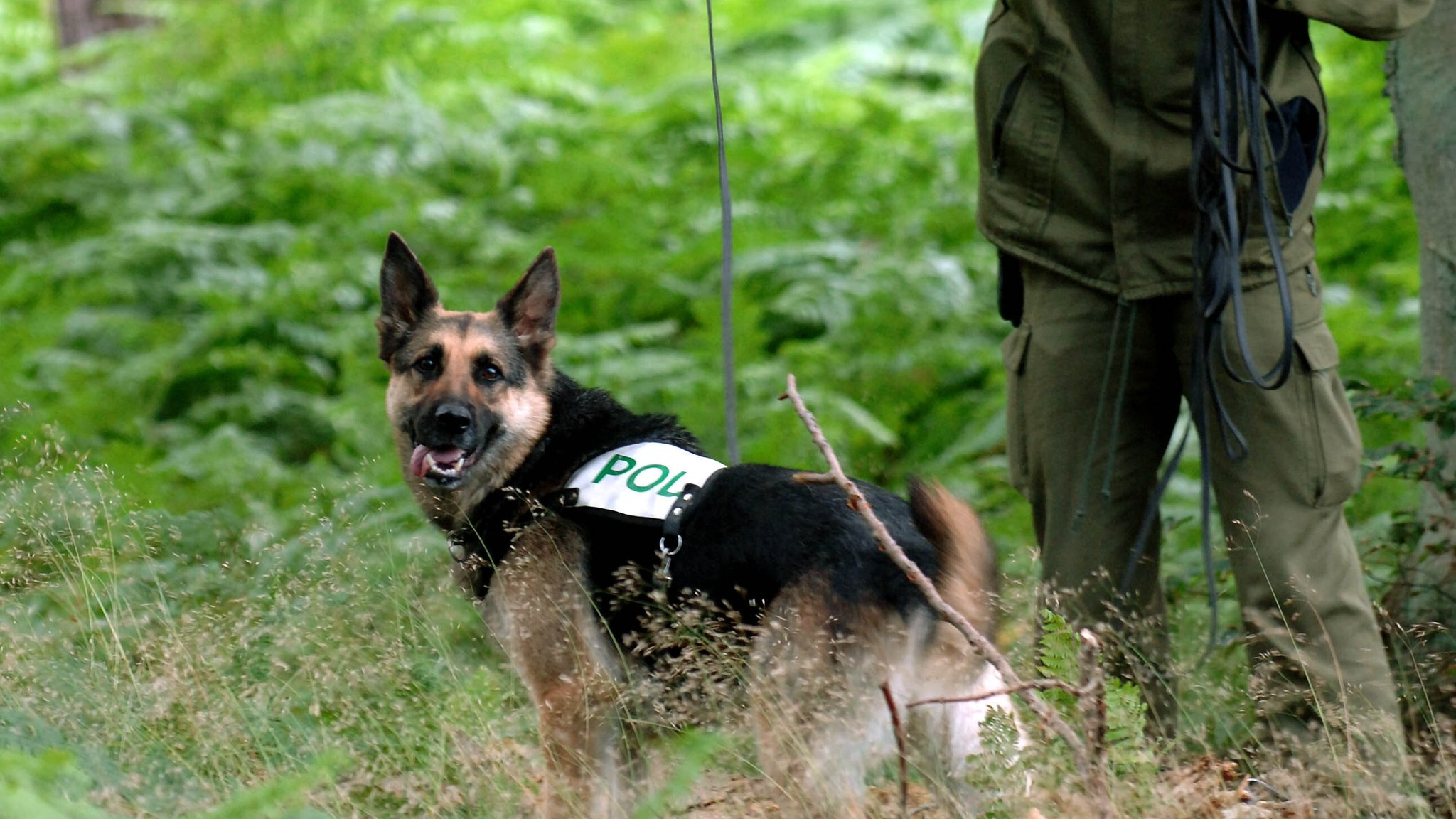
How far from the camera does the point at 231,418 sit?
22.9 ft

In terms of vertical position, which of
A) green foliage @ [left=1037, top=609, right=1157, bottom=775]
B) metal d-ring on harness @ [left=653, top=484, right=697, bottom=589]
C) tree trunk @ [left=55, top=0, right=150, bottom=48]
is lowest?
green foliage @ [left=1037, top=609, right=1157, bottom=775]

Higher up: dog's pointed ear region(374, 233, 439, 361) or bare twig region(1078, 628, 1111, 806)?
dog's pointed ear region(374, 233, 439, 361)

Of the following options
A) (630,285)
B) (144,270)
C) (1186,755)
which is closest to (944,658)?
(1186,755)

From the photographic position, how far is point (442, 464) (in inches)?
149

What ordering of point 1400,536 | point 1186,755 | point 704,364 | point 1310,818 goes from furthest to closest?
1. point 704,364
2. point 1400,536
3. point 1186,755
4. point 1310,818

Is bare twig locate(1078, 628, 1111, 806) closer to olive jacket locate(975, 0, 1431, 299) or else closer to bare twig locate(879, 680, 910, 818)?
bare twig locate(879, 680, 910, 818)

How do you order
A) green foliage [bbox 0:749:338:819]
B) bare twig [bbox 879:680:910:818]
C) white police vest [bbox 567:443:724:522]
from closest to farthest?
green foliage [bbox 0:749:338:819]
bare twig [bbox 879:680:910:818]
white police vest [bbox 567:443:724:522]

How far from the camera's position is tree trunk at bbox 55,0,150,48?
1230cm

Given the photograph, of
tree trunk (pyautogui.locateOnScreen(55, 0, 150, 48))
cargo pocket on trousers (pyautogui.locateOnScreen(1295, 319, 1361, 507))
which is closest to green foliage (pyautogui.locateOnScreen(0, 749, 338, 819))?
cargo pocket on trousers (pyautogui.locateOnScreen(1295, 319, 1361, 507))

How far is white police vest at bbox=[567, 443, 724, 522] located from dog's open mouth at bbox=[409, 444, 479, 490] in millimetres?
349

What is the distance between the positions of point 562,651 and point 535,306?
1228 mm

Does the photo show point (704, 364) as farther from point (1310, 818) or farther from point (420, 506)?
point (1310, 818)

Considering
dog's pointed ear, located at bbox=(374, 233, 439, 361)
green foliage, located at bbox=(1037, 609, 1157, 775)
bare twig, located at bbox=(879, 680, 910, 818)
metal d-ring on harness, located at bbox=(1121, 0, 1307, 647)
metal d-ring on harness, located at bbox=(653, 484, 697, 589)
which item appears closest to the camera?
bare twig, located at bbox=(879, 680, 910, 818)

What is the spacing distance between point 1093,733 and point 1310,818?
66 cm
